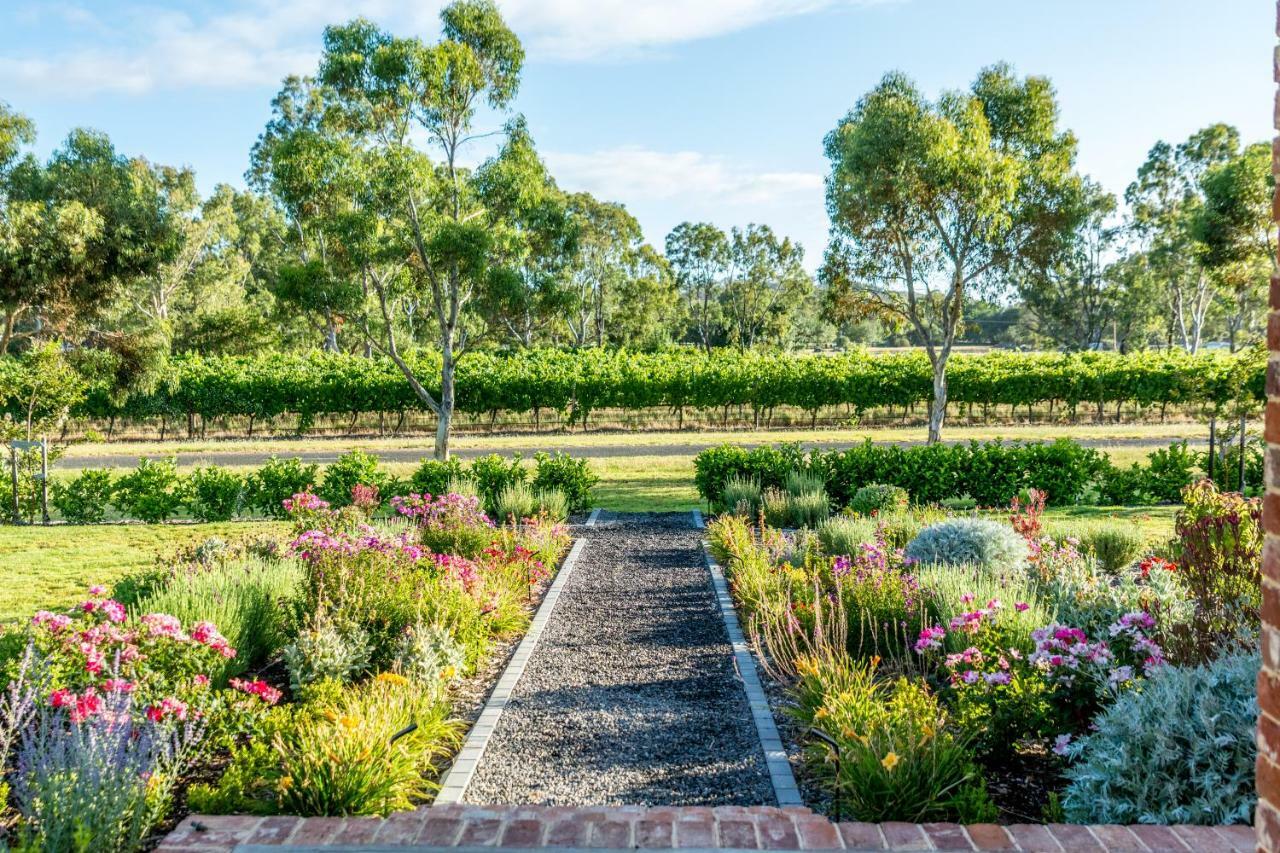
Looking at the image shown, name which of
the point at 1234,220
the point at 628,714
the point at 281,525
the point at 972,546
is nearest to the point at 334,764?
the point at 628,714

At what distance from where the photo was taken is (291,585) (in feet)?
22.9

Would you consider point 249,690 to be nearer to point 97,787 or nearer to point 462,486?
point 97,787

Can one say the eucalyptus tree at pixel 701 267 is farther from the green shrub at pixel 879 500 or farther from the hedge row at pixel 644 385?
the green shrub at pixel 879 500

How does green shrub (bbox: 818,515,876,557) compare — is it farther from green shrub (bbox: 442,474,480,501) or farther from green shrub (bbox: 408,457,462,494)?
green shrub (bbox: 408,457,462,494)

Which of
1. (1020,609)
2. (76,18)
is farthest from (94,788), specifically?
(76,18)

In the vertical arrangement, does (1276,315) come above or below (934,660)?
above

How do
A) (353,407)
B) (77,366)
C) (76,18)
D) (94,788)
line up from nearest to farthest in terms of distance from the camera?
(94,788) < (76,18) < (77,366) < (353,407)

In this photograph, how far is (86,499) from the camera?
12.9 meters

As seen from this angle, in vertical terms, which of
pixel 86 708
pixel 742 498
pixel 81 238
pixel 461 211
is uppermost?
pixel 461 211

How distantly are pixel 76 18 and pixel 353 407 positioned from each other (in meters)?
19.8

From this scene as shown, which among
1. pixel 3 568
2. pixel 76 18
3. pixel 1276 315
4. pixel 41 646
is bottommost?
pixel 3 568

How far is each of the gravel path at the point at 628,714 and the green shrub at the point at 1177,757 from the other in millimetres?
1456

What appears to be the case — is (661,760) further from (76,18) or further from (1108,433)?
(1108,433)

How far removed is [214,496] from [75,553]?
2458mm
